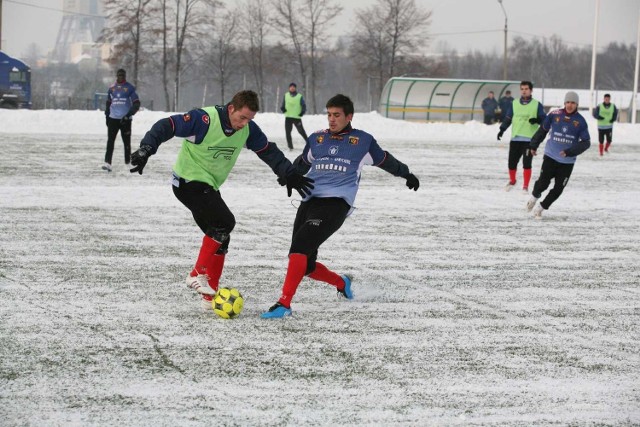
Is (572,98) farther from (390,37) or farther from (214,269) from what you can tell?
(390,37)

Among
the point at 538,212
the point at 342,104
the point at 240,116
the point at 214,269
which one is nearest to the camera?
the point at 240,116

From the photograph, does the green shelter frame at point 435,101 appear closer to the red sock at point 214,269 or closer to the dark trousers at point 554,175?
the dark trousers at point 554,175

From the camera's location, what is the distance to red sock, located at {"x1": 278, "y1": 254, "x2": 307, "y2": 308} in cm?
695

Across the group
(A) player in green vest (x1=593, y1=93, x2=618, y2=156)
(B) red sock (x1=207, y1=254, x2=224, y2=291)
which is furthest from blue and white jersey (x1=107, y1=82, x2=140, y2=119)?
(A) player in green vest (x1=593, y1=93, x2=618, y2=156)

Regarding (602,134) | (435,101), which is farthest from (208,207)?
(435,101)

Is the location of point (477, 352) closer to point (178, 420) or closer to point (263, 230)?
point (178, 420)

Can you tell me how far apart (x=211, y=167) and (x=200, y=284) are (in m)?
0.95

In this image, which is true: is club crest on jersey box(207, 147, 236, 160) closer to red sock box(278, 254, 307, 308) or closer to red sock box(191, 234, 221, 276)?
red sock box(191, 234, 221, 276)

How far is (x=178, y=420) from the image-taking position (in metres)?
4.56

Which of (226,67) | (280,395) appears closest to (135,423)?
(280,395)

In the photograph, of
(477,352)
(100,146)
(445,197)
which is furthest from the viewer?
(100,146)

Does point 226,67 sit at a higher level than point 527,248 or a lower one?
higher

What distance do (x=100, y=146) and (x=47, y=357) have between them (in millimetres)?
18696

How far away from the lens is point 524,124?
1580 centimetres
